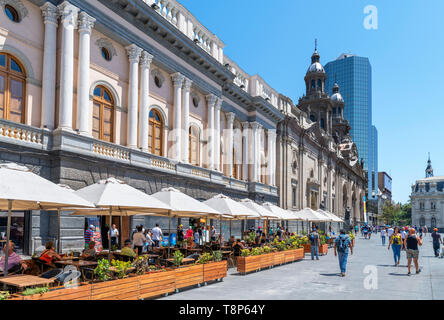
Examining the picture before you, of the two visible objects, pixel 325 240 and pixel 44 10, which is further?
pixel 325 240

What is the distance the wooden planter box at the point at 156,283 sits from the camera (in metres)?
10.6

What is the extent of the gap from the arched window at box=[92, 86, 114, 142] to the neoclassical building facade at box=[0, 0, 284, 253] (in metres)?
0.05

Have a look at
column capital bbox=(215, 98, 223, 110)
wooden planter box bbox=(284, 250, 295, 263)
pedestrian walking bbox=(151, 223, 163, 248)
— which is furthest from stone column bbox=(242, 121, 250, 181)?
pedestrian walking bbox=(151, 223, 163, 248)

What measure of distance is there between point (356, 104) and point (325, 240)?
518 ft

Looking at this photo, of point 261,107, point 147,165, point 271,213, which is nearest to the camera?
point 147,165

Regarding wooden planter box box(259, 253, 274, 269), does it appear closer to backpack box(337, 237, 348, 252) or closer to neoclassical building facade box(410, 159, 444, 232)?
backpack box(337, 237, 348, 252)

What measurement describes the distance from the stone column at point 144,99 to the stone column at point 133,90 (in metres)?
0.46

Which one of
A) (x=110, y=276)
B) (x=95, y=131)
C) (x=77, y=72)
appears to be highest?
(x=77, y=72)

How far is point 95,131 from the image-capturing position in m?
21.2

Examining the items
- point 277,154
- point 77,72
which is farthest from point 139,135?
point 277,154

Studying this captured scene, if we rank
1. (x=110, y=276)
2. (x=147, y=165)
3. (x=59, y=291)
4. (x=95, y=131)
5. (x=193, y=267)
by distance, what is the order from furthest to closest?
1. (x=147, y=165)
2. (x=95, y=131)
3. (x=193, y=267)
4. (x=110, y=276)
5. (x=59, y=291)

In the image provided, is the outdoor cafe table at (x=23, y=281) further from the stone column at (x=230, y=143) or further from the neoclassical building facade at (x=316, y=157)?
the neoclassical building facade at (x=316, y=157)

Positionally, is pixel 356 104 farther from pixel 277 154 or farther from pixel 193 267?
pixel 193 267

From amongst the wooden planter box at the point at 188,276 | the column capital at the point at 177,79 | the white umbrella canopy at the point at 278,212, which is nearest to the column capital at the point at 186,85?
the column capital at the point at 177,79
